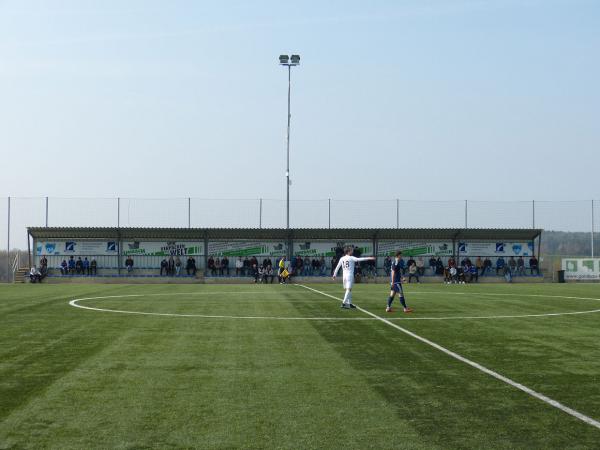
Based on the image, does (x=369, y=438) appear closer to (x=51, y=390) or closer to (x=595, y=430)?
(x=595, y=430)

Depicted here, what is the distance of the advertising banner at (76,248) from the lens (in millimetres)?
57312

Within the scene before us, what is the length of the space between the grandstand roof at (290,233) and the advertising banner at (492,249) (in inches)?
18.1

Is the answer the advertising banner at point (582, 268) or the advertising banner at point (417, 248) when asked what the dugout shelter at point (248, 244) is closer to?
the advertising banner at point (417, 248)

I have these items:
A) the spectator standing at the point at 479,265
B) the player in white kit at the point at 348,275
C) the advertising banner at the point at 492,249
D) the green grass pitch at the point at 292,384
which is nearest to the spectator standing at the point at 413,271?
the spectator standing at the point at 479,265

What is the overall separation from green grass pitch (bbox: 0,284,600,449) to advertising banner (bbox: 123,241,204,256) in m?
40.7

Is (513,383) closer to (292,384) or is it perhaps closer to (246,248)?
(292,384)

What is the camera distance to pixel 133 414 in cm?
773

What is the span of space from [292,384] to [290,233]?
164ft

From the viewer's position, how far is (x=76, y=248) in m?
57.5

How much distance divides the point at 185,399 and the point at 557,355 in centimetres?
692

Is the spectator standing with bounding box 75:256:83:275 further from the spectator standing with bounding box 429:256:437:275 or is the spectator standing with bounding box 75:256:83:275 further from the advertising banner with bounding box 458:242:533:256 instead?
the advertising banner with bounding box 458:242:533:256

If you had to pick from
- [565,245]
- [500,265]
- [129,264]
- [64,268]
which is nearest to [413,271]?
[500,265]

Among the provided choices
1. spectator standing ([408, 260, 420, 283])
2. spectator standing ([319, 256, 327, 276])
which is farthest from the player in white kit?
spectator standing ([319, 256, 327, 276])

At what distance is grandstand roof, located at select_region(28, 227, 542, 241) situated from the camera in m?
57.5
